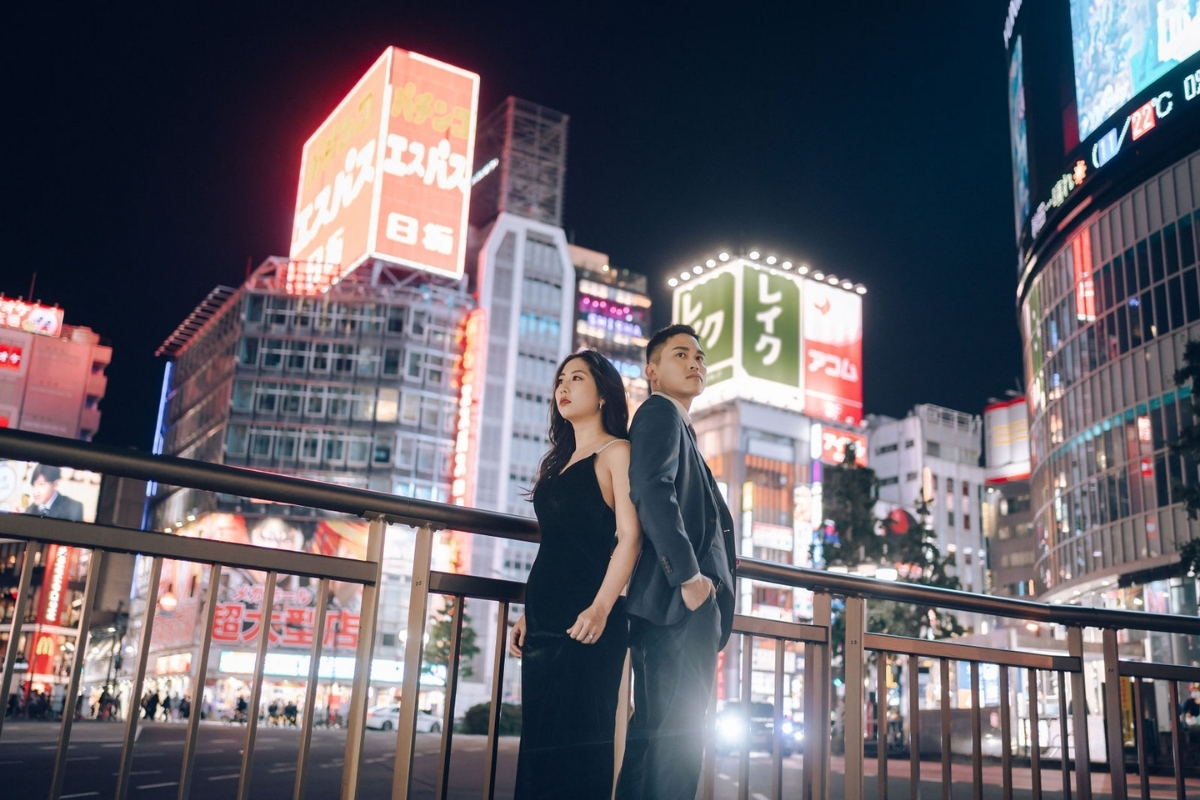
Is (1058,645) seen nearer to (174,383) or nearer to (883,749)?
(883,749)

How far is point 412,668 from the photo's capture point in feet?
10.4

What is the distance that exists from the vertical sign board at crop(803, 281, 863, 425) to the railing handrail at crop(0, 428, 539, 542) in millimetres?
61331

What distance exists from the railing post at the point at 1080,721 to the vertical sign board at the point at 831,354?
5950 cm

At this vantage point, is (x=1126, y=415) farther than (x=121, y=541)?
Yes

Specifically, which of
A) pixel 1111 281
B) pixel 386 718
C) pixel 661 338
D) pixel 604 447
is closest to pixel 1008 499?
pixel 1111 281

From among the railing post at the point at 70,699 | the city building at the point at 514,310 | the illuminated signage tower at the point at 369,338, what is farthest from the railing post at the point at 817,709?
the city building at the point at 514,310

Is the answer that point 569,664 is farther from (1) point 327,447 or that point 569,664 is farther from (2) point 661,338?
(1) point 327,447

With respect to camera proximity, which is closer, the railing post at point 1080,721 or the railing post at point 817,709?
the railing post at point 817,709

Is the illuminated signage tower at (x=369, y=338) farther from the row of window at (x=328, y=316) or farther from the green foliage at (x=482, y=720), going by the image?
the green foliage at (x=482, y=720)

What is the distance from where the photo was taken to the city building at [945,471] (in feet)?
284

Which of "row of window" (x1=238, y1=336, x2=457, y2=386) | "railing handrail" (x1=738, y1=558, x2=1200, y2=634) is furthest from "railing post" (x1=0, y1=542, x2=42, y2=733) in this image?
"row of window" (x1=238, y1=336, x2=457, y2=386)

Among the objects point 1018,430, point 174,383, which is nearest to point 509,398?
point 174,383

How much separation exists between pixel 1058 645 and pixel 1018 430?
167 ft

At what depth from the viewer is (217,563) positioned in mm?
2932
